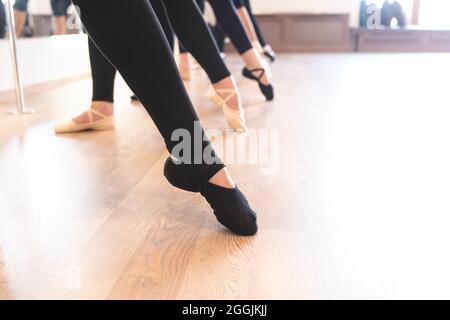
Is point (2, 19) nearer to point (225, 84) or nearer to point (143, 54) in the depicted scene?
point (225, 84)

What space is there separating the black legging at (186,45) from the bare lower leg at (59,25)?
3.78 feet

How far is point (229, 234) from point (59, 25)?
2.11m

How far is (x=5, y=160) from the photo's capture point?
1103 mm

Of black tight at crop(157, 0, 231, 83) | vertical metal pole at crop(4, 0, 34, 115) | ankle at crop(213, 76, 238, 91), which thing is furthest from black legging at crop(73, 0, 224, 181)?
vertical metal pole at crop(4, 0, 34, 115)

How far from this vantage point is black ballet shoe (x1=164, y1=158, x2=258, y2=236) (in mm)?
703

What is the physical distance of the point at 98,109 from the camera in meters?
1.39

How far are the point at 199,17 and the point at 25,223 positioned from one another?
1.91 ft

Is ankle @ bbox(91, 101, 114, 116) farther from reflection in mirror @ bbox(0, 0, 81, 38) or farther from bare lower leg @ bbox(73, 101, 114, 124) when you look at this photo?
reflection in mirror @ bbox(0, 0, 81, 38)

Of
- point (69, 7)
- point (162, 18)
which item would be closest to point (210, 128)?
point (162, 18)

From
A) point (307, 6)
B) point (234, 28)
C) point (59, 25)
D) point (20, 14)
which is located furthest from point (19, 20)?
point (307, 6)

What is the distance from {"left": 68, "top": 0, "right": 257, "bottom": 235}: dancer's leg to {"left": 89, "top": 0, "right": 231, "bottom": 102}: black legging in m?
0.44

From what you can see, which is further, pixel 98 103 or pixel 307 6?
pixel 307 6

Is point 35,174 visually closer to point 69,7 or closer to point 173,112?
point 173,112

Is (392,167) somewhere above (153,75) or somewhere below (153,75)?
below
